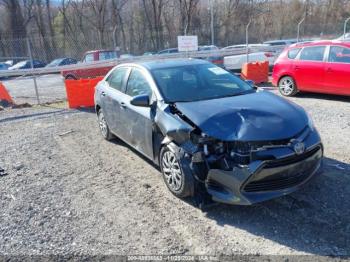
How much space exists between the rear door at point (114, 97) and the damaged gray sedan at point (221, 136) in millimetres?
600

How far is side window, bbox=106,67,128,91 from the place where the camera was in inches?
236

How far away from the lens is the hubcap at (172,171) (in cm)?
413

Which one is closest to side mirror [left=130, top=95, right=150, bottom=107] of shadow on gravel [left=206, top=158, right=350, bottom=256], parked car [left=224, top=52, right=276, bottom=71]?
shadow on gravel [left=206, top=158, right=350, bottom=256]

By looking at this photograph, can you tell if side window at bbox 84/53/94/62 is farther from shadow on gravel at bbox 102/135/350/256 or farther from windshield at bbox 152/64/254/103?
shadow on gravel at bbox 102/135/350/256

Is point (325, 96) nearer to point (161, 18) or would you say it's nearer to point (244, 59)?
point (244, 59)

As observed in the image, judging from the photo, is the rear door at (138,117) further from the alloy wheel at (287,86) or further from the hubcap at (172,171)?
the alloy wheel at (287,86)

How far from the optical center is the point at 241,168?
358 centimetres

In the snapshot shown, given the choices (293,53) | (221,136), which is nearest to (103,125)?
(221,136)

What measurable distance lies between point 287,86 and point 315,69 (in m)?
1.04

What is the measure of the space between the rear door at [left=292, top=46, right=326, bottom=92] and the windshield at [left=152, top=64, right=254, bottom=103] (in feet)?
15.7

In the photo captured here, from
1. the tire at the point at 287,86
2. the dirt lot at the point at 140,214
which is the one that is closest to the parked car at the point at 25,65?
the tire at the point at 287,86

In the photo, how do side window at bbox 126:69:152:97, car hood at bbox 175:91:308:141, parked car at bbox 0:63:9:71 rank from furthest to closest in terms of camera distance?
parked car at bbox 0:63:9:71, side window at bbox 126:69:152:97, car hood at bbox 175:91:308:141

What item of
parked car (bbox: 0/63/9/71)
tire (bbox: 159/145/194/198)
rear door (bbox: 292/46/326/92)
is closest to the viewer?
tire (bbox: 159/145/194/198)

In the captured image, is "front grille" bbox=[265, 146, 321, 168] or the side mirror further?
the side mirror
